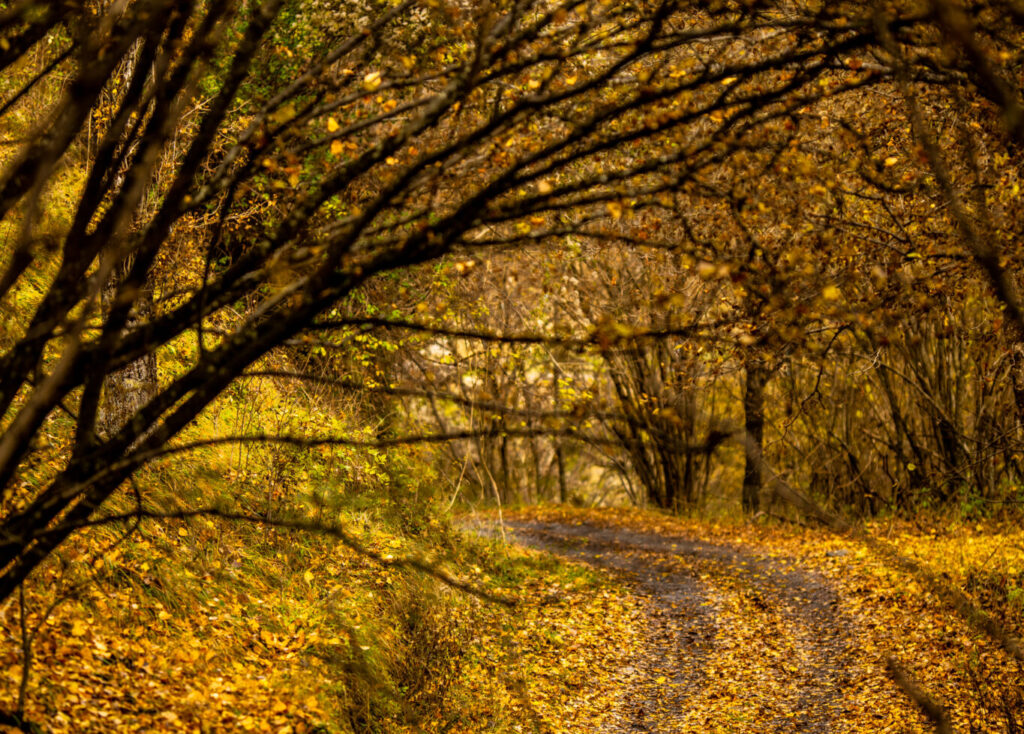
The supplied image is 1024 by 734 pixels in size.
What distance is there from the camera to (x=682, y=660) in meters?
10.1

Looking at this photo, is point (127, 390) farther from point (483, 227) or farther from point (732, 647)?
point (732, 647)

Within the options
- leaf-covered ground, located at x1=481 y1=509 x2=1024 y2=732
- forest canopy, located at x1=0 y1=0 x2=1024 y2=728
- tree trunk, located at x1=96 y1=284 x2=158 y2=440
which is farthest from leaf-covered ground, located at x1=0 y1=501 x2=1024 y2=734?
tree trunk, located at x1=96 y1=284 x2=158 y2=440

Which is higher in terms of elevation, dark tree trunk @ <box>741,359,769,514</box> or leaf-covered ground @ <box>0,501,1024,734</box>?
dark tree trunk @ <box>741,359,769,514</box>

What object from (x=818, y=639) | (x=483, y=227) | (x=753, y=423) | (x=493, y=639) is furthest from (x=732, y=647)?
(x=753, y=423)

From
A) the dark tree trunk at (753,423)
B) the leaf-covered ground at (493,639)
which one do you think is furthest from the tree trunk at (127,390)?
the dark tree trunk at (753,423)

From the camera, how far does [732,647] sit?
1024cm

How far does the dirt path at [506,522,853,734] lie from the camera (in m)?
8.44

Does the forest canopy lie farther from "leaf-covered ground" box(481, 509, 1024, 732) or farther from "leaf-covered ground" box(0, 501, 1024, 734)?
"leaf-covered ground" box(481, 509, 1024, 732)

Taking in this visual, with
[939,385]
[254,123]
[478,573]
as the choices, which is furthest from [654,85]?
[939,385]

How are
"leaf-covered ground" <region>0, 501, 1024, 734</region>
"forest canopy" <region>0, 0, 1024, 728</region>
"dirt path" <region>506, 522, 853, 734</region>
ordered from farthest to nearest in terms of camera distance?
"dirt path" <region>506, 522, 853, 734</region> → "leaf-covered ground" <region>0, 501, 1024, 734</region> → "forest canopy" <region>0, 0, 1024, 728</region>

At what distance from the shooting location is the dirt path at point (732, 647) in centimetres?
844

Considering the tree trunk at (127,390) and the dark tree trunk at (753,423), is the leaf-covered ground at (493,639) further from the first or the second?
the dark tree trunk at (753,423)

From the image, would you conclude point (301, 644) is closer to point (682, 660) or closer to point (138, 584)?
point (138, 584)

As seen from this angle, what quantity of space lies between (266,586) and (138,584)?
142 cm
